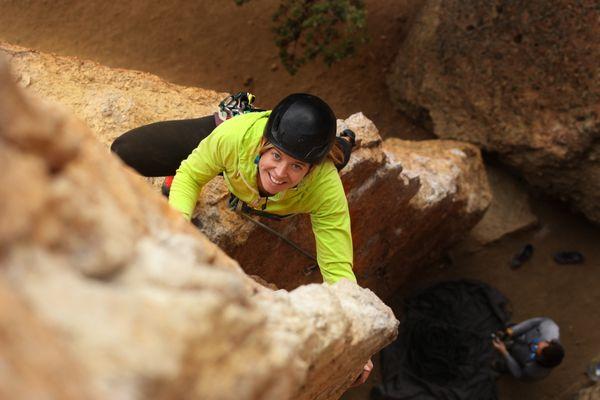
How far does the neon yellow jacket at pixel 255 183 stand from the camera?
277cm

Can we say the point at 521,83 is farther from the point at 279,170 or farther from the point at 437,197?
the point at 279,170

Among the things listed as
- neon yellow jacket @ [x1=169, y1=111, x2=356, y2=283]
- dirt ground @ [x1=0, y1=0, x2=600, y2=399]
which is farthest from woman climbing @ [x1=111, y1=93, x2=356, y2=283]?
dirt ground @ [x1=0, y1=0, x2=600, y2=399]

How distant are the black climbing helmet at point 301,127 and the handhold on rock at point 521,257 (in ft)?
13.7

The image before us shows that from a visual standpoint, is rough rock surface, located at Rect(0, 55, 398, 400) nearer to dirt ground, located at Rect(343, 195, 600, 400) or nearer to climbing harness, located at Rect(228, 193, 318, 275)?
climbing harness, located at Rect(228, 193, 318, 275)

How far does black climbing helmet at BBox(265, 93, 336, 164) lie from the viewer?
2514 mm

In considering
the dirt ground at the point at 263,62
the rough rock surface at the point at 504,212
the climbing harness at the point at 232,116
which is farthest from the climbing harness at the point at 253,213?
the rough rock surface at the point at 504,212

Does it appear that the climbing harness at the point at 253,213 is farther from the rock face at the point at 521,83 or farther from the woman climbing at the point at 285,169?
the rock face at the point at 521,83

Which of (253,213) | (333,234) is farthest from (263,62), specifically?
(333,234)

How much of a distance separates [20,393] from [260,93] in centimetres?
554

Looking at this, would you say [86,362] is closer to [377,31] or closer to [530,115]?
[530,115]

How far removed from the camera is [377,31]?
6.69 m

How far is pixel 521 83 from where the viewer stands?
16.9ft

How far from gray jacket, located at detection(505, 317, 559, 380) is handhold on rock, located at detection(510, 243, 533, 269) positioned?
79 centimetres

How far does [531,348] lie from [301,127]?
148 inches
